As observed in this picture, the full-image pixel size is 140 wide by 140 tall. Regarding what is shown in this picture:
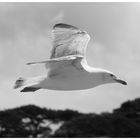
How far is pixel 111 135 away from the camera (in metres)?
9.33

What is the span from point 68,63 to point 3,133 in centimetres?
750

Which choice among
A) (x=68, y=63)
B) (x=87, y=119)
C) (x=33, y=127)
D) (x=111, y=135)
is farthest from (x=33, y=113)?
A: (x=68, y=63)

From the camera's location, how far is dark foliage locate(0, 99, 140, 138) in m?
9.37

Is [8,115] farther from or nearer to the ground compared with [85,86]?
farther from the ground

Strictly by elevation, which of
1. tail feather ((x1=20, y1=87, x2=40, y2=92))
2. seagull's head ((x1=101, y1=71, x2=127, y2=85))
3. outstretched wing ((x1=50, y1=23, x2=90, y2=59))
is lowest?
tail feather ((x1=20, y1=87, x2=40, y2=92))

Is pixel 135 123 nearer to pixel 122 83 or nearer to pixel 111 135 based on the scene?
pixel 111 135

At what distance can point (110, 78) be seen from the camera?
10.5 feet

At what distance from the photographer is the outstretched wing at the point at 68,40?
338 centimetres

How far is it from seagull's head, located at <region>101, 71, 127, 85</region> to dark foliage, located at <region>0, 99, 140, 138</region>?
18.7 ft

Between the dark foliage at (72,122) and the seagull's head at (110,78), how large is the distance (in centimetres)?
571

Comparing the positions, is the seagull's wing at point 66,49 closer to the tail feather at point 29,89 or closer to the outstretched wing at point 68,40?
the outstretched wing at point 68,40

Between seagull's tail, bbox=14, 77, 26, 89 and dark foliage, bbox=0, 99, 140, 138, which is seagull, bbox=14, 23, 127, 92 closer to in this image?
seagull's tail, bbox=14, 77, 26, 89

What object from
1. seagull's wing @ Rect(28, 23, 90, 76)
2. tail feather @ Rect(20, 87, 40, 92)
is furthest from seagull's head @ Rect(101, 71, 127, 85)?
tail feather @ Rect(20, 87, 40, 92)

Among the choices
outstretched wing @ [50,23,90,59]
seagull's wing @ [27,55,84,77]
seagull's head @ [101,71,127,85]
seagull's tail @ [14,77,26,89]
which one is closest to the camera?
seagull's wing @ [27,55,84,77]
